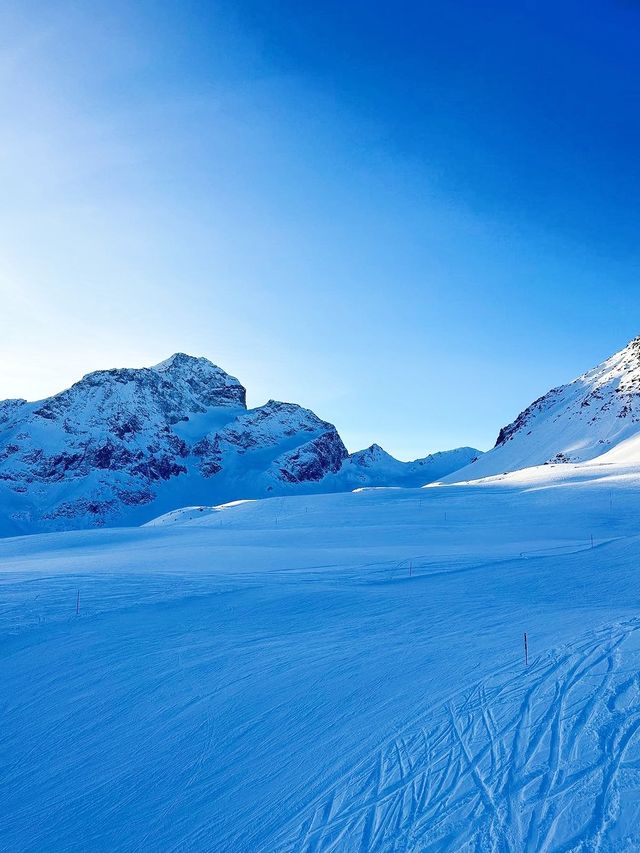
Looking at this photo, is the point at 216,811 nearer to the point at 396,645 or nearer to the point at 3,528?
the point at 396,645

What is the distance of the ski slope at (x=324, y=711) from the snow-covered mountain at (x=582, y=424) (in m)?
77.9

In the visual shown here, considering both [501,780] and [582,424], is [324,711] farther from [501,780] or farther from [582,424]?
[582,424]

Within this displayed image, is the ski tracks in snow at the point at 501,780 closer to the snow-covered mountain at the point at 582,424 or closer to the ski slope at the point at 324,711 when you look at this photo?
the ski slope at the point at 324,711

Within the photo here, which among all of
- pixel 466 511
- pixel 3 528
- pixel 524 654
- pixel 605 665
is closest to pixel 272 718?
pixel 524 654

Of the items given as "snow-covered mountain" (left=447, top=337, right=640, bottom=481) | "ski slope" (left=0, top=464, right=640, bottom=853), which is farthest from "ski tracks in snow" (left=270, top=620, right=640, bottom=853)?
"snow-covered mountain" (left=447, top=337, right=640, bottom=481)

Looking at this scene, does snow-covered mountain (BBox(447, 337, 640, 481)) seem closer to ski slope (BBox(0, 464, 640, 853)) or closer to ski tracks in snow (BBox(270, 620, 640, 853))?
ski slope (BBox(0, 464, 640, 853))

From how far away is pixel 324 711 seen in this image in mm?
7707

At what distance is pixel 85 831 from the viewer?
5625 mm

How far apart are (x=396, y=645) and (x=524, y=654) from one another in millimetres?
2537

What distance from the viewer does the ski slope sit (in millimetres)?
5258

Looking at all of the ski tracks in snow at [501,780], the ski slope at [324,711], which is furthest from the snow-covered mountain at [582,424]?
the ski tracks in snow at [501,780]

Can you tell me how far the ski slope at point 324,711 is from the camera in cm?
526

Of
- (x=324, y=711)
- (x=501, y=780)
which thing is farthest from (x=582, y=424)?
(x=501, y=780)

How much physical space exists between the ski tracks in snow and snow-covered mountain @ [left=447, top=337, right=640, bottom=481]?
3231 inches
